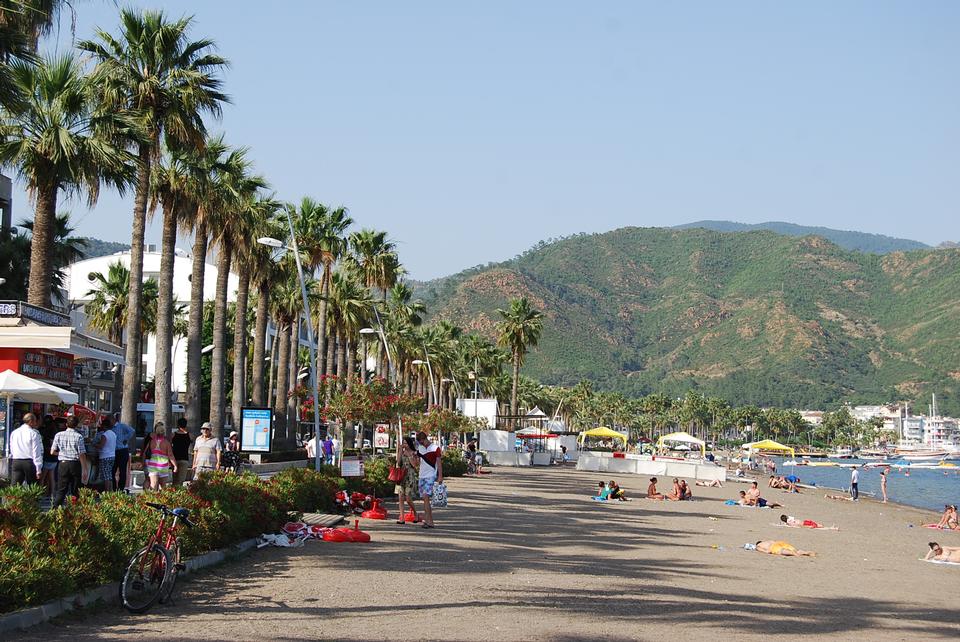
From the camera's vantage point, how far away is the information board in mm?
32438

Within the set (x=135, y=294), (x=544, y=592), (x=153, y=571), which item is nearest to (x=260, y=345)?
Answer: (x=135, y=294)

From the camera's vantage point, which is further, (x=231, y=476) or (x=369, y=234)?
(x=369, y=234)

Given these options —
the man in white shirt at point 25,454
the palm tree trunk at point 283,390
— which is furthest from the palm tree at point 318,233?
the man in white shirt at point 25,454

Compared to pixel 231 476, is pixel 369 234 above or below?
above

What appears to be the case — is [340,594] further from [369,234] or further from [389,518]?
[369,234]

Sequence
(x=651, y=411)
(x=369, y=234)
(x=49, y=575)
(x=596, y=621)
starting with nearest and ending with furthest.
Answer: (x=49, y=575)
(x=596, y=621)
(x=369, y=234)
(x=651, y=411)

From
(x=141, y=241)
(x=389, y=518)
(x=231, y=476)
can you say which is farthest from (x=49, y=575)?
(x=141, y=241)

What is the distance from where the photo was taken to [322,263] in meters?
50.2

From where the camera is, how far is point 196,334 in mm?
34219

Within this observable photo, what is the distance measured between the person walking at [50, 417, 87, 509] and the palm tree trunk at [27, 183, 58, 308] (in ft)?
23.0

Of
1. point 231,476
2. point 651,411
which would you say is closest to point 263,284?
point 231,476

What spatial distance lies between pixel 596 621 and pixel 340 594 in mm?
2918

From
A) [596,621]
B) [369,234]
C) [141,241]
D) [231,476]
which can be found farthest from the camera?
[369,234]

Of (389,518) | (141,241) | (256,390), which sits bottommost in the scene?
(389,518)
